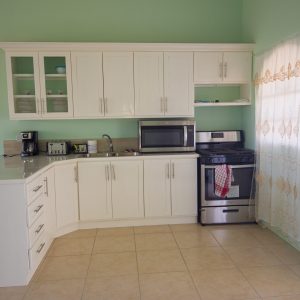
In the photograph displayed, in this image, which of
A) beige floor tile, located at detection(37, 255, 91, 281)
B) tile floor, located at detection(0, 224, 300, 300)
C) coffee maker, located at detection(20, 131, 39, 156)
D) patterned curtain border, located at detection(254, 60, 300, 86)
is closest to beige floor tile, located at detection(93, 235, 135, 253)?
tile floor, located at detection(0, 224, 300, 300)

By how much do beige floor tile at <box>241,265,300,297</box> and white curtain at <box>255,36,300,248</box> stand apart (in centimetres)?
42

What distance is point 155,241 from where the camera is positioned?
3.36 m

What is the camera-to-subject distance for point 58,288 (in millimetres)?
2457

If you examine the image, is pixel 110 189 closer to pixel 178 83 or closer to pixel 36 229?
pixel 36 229

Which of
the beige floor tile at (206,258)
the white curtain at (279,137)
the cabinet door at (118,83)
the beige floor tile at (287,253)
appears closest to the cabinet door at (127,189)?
the cabinet door at (118,83)

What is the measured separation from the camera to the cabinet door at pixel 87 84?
12.3 ft

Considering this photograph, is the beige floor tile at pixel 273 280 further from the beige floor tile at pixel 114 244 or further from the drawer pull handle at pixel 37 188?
the drawer pull handle at pixel 37 188

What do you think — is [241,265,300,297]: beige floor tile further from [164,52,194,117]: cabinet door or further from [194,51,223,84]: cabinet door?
[194,51,223,84]: cabinet door

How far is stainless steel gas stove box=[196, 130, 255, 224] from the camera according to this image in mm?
3713

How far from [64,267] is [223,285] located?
1402 mm

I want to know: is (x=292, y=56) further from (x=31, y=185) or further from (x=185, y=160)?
(x=31, y=185)

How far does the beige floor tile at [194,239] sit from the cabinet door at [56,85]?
76.8 inches

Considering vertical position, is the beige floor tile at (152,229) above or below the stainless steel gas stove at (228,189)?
below

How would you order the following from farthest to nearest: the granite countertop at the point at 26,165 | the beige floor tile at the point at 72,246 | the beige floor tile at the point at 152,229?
the beige floor tile at the point at 152,229 → the beige floor tile at the point at 72,246 → the granite countertop at the point at 26,165
